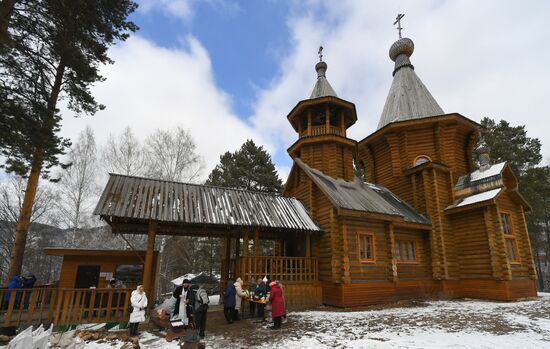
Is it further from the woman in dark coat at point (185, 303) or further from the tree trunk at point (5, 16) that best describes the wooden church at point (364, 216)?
the tree trunk at point (5, 16)

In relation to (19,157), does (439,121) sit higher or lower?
higher

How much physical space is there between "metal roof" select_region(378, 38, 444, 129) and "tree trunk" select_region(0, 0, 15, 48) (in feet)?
65.5

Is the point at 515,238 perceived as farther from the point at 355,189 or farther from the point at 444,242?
the point at 355,189

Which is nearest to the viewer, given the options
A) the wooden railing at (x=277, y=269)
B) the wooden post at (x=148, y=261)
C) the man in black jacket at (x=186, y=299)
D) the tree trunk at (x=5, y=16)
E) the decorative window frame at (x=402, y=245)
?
the tree trunk at (x=5, y=16)

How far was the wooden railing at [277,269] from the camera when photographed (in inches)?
454

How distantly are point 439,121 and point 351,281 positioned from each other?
38.4ft

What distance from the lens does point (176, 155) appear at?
22.2 meters

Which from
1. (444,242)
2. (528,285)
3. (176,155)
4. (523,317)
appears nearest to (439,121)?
(444,242)

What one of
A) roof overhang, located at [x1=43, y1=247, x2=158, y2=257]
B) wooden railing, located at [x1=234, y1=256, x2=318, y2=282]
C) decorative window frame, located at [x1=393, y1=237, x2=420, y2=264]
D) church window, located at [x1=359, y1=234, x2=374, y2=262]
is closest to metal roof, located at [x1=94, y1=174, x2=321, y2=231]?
wooden railing, located at [x1=234, y1=256, x2=318, y2=282]

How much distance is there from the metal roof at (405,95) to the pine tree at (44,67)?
1729 centimetres

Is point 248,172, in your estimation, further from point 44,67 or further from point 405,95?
point 44,67

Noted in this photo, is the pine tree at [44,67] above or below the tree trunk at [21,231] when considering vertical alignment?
above

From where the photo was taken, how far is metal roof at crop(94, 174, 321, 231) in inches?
403

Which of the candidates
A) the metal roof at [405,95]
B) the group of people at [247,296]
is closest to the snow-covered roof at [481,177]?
the metal roof at [405,95]
